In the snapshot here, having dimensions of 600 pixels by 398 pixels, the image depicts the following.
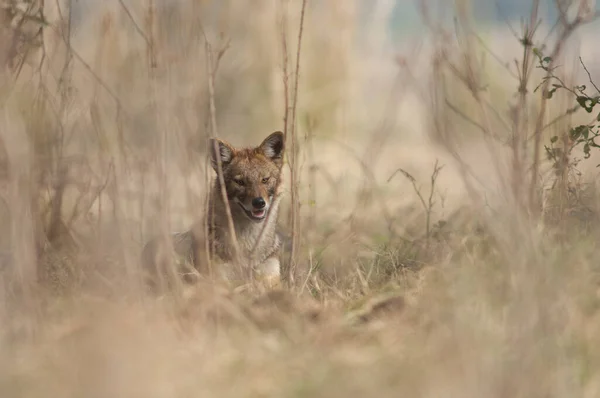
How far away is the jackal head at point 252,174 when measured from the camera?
5574 mm

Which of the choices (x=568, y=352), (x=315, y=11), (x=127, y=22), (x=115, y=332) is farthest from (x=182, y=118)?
(x=315, y=11)

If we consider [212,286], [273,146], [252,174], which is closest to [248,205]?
[252,174]

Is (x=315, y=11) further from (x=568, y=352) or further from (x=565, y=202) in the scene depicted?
(x=568, y=352)

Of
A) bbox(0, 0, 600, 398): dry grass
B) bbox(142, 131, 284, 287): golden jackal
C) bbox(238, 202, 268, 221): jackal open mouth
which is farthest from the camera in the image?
bbox(238, 202, 268, 221): jackal open mouth

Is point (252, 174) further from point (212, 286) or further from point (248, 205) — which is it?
point (212, 286)

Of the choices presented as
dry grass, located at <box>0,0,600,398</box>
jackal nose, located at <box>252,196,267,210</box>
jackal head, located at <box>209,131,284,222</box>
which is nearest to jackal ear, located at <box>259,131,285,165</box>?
jackal head, located at <box>209,131,284,222</box>

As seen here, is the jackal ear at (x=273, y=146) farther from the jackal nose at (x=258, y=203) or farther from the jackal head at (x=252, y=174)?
the jackal nose at (x=258, y=203)

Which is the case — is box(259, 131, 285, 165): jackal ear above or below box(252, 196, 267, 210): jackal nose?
above

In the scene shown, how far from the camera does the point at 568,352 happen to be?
3141 mm

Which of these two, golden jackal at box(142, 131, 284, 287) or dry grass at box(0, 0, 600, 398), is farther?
golden jackal at box(142, 131, 284, 287)

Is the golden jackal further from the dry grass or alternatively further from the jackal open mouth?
the dry grass

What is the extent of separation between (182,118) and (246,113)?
26.9ft

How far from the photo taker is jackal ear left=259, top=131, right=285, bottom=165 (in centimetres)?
563

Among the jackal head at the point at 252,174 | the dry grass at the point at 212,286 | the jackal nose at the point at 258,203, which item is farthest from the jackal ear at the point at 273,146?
the dry grass at the point at 212,286
